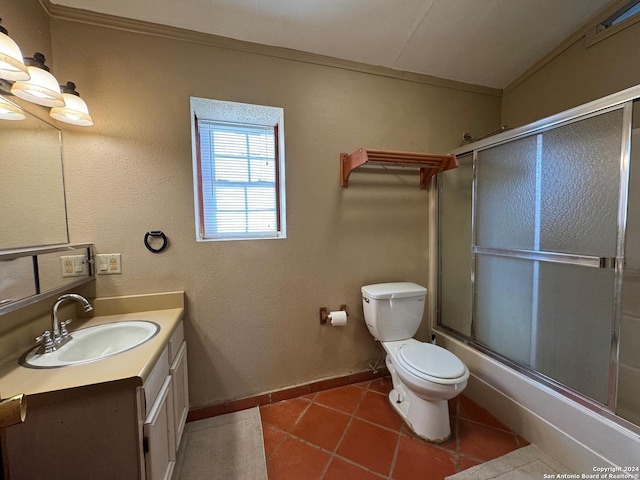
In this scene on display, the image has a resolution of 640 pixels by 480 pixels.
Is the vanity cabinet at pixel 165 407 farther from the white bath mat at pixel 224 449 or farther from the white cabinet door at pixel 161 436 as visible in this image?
the white bath mat at pixel 224 449

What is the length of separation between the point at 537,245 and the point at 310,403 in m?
1.85

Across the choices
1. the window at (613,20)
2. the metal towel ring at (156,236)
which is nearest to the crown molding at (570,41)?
the window at (613,20)

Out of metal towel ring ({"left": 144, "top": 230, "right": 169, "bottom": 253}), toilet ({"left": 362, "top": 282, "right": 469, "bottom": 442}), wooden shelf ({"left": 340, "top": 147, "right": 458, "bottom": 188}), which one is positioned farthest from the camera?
wooden shelf ({"left": 340, "top": 147, "right": 458, "bottom": 188})

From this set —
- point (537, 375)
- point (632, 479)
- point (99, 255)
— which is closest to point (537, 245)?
point (537, 375)

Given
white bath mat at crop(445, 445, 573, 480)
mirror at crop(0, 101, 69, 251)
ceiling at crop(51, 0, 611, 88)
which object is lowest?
white bath mat at crop(445, 445, 573, 480)

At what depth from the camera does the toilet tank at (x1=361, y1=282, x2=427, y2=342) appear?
69.2 inches

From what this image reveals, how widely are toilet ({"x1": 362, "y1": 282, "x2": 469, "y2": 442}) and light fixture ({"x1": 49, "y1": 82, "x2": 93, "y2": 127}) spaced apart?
1.91 m

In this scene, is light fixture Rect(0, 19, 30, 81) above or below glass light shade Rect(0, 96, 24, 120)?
above

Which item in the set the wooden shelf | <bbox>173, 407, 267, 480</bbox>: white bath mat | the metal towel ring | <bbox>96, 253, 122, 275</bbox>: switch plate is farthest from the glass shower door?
<bbox>96, 253, 122, 275</bbox>: switch plate

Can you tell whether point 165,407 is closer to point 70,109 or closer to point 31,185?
point 31,185

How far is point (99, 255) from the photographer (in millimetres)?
1420

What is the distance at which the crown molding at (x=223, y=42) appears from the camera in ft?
4.35

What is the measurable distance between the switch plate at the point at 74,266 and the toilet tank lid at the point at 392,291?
1.68 meters

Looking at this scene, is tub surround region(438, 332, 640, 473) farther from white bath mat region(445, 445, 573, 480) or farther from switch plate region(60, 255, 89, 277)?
switch plate region(60, 255, 89, 277)
